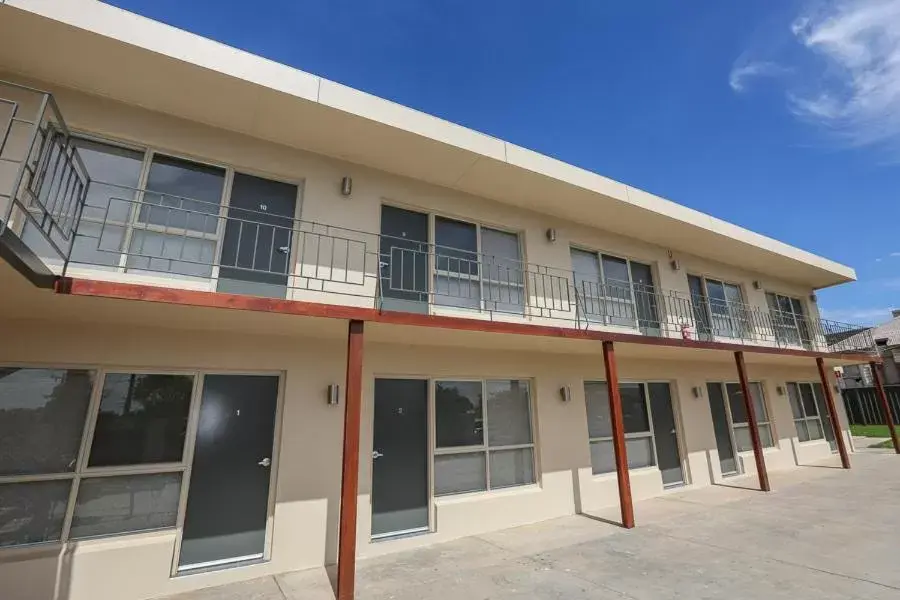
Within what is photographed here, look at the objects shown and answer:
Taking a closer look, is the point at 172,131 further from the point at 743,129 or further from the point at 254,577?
the point at 743,129

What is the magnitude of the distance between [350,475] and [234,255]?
3.07 meters

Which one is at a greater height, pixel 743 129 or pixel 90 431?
pixel 743 129

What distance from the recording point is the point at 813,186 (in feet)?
36.4

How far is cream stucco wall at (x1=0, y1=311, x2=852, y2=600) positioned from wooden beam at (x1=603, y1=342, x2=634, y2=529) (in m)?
0.84

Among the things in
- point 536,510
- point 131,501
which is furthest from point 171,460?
point 536,510

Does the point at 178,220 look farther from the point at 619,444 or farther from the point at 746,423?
the point at 746,423

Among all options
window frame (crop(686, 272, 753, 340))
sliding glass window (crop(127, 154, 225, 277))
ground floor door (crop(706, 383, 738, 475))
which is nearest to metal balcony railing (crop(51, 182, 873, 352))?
sliding glass window (crop(127, 154, 225, 277))

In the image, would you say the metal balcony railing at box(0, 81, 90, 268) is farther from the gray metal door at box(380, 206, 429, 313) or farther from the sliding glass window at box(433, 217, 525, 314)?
the sliding glass window at box(433, 217, 525, 314)

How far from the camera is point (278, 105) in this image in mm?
4777

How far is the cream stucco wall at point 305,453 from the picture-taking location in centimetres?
369

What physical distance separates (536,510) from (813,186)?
40.3 feet

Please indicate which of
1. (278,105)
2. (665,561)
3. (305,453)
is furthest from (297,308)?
(665,561)

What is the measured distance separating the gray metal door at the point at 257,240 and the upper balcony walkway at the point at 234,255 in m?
0.02

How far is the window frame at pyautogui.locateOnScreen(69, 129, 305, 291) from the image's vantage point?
4.30 metres
